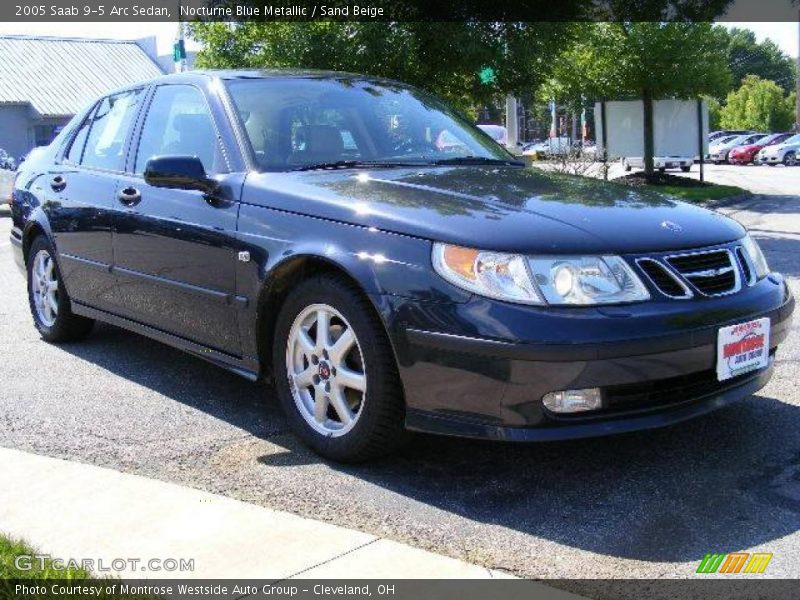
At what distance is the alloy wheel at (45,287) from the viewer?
240 inches

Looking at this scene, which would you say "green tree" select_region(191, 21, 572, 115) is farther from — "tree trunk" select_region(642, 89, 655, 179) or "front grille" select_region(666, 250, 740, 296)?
"front grille" select_region(666, 250, 740, 296)

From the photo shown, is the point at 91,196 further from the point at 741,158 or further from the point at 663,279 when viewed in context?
the point at 741,158

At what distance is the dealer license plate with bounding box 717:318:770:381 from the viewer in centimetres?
363

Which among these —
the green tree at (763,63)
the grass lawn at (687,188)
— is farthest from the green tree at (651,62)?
the green tree at (763,63)

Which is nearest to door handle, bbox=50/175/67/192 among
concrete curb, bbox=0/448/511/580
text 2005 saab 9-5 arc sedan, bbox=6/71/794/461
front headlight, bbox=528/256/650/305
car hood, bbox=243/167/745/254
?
text 2005 saab 9-5 arc sedan, bbox=6/71/794/461

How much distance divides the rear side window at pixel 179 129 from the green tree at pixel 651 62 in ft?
53.7

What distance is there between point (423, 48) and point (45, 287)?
764cm

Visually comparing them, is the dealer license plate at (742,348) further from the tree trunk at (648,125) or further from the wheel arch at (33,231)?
the tree trunk at (648,125)

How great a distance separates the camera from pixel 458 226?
353cm

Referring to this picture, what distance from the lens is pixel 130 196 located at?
5.01 meters

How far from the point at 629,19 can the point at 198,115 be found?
15593mm

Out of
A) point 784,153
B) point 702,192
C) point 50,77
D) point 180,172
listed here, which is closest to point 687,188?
point 702,192

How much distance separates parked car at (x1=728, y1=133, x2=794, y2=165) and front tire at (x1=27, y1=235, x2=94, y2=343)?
135 ft

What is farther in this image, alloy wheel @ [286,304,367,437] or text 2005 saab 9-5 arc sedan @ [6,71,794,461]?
alloy wheel @ [286,304,367,437]
